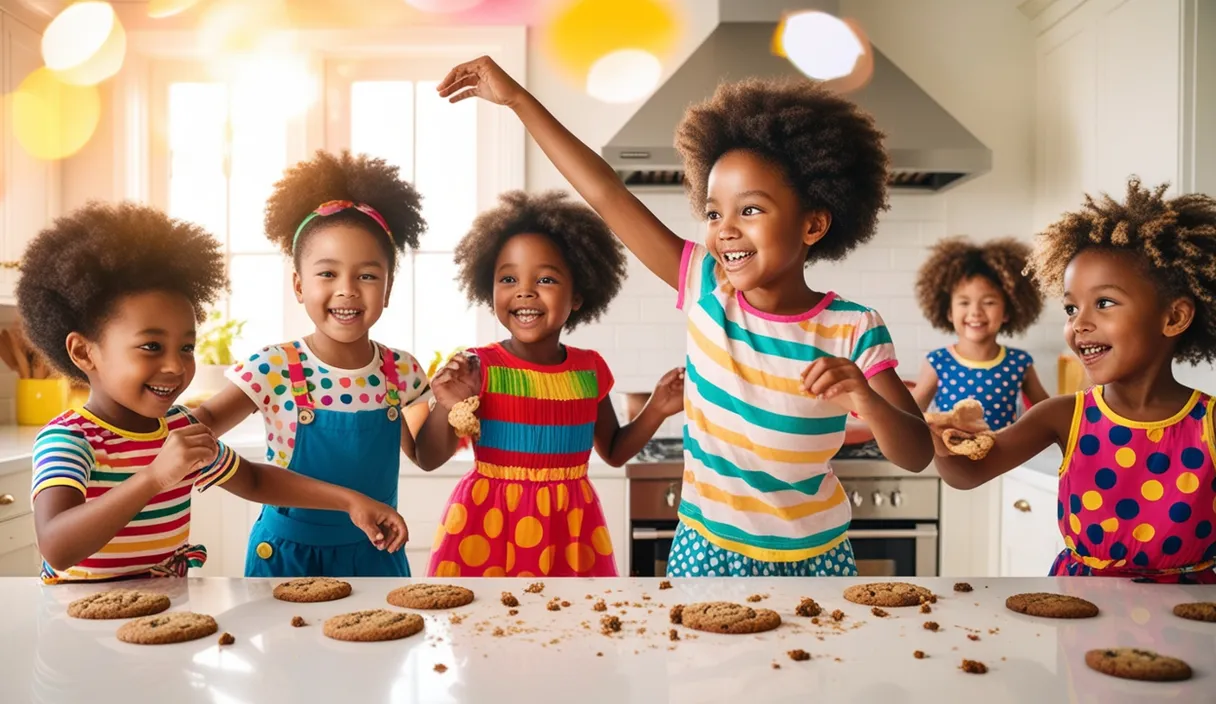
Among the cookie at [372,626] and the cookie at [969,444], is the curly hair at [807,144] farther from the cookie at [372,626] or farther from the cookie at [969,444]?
the cookie at [372,626]

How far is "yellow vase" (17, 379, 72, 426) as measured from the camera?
9.95 ft

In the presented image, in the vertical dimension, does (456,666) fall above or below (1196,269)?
below

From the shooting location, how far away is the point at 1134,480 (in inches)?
50.9

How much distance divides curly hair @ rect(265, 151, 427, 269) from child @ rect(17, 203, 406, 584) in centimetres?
28

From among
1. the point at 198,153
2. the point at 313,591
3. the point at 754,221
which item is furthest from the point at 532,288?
the point at 198,153

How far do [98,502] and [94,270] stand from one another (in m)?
0.35

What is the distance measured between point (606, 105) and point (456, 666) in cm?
281

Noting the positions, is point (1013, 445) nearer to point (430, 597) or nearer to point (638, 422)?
point (638, 422)

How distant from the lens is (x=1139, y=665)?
0.76m

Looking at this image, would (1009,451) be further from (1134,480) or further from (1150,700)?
(1150,700)

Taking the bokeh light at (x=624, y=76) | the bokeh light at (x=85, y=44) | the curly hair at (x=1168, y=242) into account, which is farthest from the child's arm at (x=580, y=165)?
the bokeh light at (x=85, y=44)

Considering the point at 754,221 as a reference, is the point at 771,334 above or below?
below

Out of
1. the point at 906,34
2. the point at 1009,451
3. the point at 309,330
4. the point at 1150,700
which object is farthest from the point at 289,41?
the point at 1150,700

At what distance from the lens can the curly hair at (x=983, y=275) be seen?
2.97 meters
